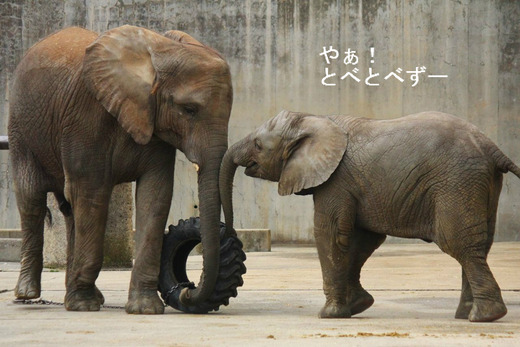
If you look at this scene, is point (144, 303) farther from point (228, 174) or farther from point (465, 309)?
point (465, 309)

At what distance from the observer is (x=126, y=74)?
7.03 m

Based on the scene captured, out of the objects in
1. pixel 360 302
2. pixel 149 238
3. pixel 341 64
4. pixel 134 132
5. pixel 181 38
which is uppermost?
pixel 181 38

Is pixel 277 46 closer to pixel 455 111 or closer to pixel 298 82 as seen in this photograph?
pixel 298 82

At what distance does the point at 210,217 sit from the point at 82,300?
111 cm

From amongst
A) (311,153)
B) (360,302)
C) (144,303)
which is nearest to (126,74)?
(311,153)

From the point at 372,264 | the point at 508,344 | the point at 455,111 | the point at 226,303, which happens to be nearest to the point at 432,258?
the point at 372,264

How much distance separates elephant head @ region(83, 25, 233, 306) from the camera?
270 inches

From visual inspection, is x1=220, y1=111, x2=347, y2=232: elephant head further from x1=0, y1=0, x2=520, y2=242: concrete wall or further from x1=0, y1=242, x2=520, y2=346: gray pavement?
x1=0, y1=0, x2=520, y2=242: concrete wall

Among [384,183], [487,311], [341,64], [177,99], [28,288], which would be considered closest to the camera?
[487,311]

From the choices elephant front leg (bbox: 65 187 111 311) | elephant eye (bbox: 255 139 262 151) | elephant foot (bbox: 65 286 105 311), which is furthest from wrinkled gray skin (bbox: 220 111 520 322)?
elephant foot (bbox: 65 286 105 311)

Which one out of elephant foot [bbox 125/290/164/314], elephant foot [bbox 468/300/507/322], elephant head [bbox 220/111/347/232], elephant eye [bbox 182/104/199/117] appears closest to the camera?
elephant foot [bbox 468/300/507/322]

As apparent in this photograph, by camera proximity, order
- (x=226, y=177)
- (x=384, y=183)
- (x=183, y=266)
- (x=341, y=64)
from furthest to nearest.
→ (x=341, y=64), (x=183, y=266), (x=226, y=177), (x=384, y=183)

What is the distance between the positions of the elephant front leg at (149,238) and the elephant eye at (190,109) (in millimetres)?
491

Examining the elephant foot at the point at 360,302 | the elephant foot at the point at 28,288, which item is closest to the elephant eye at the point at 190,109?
the elephant foot at the point at 360,302
